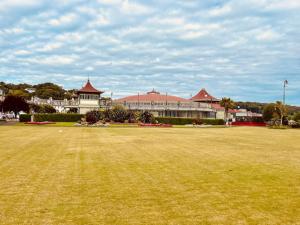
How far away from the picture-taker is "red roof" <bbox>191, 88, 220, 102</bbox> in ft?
440

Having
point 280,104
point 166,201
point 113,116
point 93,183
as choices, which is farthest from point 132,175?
point 280,104

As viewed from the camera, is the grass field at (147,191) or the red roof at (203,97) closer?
the grass field at (147,191)

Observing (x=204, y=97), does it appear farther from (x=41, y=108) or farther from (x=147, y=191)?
(x=147, y=191)

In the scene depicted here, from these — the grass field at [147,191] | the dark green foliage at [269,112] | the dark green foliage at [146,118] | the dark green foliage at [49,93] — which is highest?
the dark green foliage at [49,93]

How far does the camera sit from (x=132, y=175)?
13.2 m

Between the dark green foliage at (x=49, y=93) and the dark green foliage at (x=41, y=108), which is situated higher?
the dark green foliage at (x=49, y=93)

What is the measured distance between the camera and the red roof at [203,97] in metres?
134

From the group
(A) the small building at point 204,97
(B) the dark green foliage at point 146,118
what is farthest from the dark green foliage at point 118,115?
(A) the small building at point 204,97

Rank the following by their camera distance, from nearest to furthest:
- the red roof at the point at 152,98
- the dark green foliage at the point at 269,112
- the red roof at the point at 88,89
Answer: the red roof at the point at 88,89 → the red roof at the point at 152,98 → the dark green foliage at the point at 269,112

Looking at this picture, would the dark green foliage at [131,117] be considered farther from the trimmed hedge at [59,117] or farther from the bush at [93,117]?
the trimmed hedge at [59,117]

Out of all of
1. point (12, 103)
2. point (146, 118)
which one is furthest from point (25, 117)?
point (146, 118)

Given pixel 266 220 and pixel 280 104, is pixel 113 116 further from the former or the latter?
pixel 266 220

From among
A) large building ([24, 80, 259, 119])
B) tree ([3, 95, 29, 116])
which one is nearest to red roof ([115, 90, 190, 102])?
large building ([24, 80, 259, 119])

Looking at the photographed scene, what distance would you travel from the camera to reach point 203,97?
13575 centimetres
